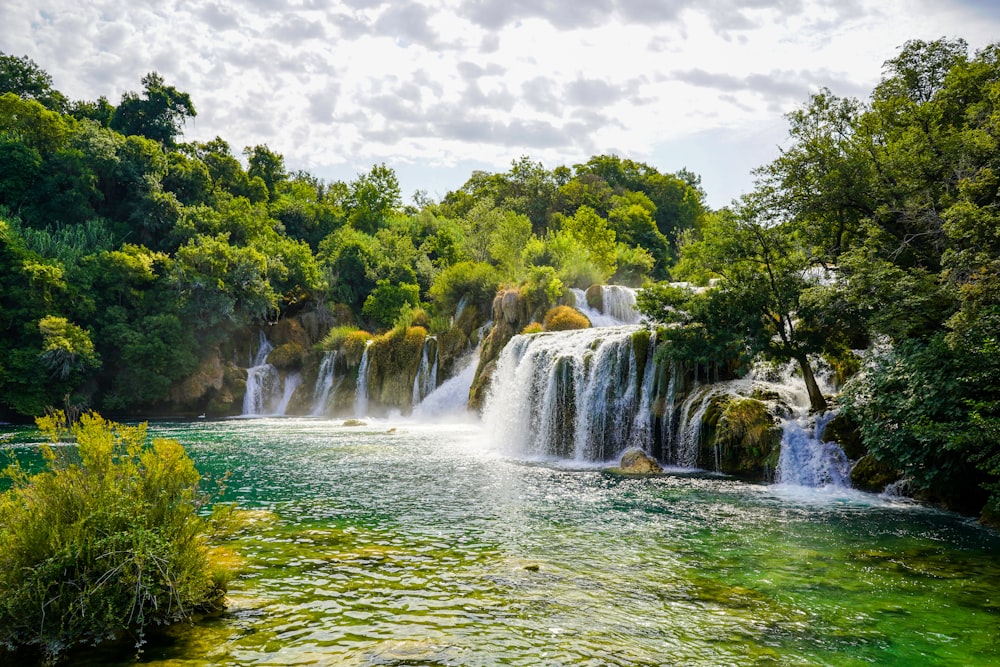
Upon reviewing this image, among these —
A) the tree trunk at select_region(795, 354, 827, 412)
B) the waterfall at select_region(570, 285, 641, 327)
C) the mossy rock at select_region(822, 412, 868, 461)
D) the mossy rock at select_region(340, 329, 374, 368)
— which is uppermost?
the waterfall at select_region(570, 285, 641, 327)

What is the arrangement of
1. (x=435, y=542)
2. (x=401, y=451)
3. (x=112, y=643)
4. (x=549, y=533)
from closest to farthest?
(x=112, y=643) < (x=435, y=542) < (x=549, y=533) < (x=401, y=451)

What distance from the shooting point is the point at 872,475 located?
13.6 m

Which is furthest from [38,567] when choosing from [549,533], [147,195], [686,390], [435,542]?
[147,195]

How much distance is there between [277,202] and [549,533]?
5756 cm

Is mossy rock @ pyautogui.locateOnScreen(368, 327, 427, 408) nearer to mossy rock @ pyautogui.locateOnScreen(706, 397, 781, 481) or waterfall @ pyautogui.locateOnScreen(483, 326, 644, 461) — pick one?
waterfall @ pyautogui.locateOnScreen(483, 326, 644, 461)

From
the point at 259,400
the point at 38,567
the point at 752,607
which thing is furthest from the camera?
the point at 259,400

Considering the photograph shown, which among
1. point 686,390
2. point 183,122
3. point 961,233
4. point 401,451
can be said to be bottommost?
point 401,451

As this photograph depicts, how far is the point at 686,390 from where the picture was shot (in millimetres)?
18047

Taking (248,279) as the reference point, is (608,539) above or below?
below

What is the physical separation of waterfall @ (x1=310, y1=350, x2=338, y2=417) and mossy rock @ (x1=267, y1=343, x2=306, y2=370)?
223 cm

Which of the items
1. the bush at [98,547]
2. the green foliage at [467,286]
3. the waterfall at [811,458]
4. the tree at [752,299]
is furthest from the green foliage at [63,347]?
the waterfall at [811,458]

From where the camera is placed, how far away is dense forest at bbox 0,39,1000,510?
11.6 meters

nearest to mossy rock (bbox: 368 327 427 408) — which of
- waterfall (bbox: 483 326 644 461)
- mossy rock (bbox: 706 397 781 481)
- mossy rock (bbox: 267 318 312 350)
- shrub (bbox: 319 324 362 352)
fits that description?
shrub (bbox: 319 324 362 352)

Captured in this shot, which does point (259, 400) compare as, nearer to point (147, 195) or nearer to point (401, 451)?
point (147, 195)
